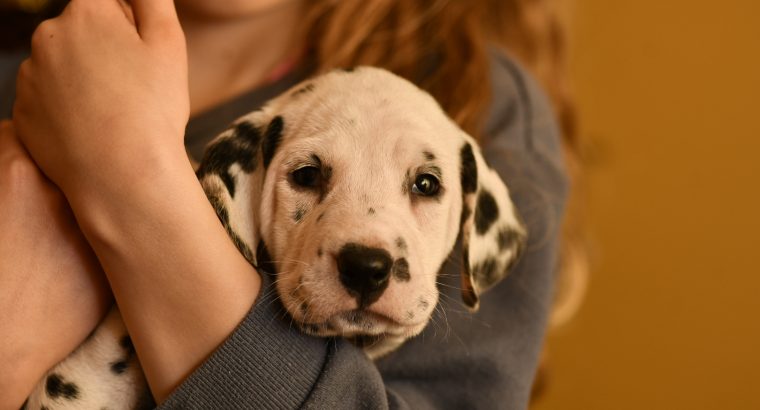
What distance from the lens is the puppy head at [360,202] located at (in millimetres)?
1430

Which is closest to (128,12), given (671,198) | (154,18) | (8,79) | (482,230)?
(154,18)

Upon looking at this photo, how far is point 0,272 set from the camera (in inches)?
63.2

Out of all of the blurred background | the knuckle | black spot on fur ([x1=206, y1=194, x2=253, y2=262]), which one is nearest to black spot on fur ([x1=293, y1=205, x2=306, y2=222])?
black spot on fur ([x1=206, y1=194, x2=253, y2=262])

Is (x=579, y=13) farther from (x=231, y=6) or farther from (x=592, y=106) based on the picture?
(x=231, y=6)

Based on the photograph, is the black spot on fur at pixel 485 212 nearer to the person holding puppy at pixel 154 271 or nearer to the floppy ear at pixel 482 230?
the floppy ear at pixel 482 230

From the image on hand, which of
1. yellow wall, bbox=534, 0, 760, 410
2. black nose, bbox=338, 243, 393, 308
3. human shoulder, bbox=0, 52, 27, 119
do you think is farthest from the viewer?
yellow wall, bbox=534, 0, 760, 410

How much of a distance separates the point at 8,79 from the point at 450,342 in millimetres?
1871

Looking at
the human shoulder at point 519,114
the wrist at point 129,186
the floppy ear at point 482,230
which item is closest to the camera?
the wrist at point 129,186

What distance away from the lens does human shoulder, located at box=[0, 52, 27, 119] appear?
2664mm

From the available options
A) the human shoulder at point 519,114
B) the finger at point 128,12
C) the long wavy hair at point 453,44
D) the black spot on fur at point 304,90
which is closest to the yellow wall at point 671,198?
the long wavy hair at point 453,44

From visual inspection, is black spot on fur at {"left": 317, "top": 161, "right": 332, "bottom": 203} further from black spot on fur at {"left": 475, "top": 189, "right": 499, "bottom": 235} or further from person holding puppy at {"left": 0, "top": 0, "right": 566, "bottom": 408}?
black spot on fur at {"left": 475, "top": 189, "right": 499, "bottom": 235}

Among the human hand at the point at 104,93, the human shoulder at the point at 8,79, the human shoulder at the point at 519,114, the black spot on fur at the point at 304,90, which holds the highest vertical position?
the human hand at the point at 104,93

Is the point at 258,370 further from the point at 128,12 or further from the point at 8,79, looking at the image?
the point at 8,79

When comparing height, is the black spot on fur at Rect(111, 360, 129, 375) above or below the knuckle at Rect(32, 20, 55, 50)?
below
